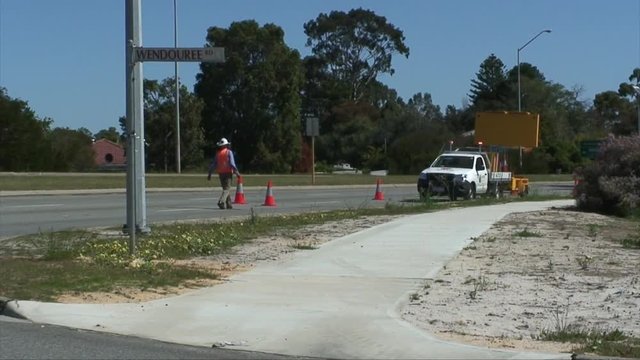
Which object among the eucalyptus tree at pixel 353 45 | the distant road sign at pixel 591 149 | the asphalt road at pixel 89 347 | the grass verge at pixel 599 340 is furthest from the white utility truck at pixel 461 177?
the eucalyptus tree at pixel 353 45

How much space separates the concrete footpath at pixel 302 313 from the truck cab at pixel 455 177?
16.7 m

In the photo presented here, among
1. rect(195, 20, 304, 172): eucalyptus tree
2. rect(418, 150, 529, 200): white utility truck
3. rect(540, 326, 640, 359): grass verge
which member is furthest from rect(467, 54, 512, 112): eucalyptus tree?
rect(540, 326, 640, 359): grass verge

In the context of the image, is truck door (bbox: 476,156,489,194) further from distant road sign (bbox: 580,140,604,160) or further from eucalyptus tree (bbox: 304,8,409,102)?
eucalyptus tree (bbox: 304,8,409,102)

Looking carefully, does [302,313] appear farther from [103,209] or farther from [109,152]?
[109,152]

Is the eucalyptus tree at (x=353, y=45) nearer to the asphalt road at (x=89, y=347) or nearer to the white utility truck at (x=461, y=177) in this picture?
the white utility truck at (x=461, y=177)

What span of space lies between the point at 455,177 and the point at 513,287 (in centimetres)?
1955

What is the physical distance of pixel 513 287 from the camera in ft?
35.6

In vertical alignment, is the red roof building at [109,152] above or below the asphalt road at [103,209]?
above

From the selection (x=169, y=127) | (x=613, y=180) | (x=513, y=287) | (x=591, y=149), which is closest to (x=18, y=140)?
(x=169, y=127)

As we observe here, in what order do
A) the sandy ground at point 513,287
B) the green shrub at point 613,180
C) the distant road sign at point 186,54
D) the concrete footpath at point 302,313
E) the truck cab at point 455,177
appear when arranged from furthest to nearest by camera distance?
the truck cab at point 455,177 < the green shrub at point 613,180 < the distant road sign at point 186,54 < the sandy ground at point 513,287 < the concrete footpath at point 302,313

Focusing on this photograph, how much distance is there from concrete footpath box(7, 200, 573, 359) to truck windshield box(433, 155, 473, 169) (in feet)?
59.4

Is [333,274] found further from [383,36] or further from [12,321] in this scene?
[383,36]

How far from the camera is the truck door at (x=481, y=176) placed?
104 ft

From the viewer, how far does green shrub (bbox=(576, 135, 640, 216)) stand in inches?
961
